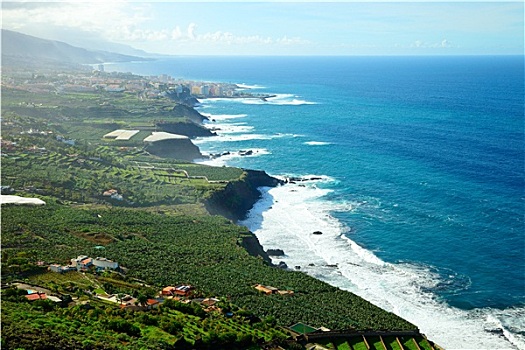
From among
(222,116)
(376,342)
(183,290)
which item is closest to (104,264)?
(183,290)

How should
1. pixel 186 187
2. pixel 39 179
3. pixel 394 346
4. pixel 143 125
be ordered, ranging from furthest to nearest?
1. pixel 143 125
2. pixel 186 187
3. pixel 39 179
4. pixel 394 346

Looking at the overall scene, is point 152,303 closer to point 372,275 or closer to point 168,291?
point 168,291

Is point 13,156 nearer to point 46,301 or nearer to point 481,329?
point 46,301

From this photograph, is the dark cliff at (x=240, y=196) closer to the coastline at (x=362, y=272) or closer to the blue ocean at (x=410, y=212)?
the coastline at (x=362, y=272)

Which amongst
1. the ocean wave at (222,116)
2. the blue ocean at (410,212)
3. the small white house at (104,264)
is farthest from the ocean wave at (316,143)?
the small white house at (104,264)

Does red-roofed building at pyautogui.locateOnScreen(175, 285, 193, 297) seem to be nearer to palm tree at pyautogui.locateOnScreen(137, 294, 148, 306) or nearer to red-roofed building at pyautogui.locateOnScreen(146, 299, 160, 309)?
red-roofed building at pyautogui.locateOnScreen(146, 299, 160, 309)

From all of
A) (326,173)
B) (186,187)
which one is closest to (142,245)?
(186,187)
